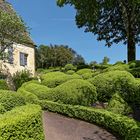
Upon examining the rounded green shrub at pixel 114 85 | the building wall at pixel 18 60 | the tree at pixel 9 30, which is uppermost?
the tree at pixel 9 30

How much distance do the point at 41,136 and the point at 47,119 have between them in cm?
529

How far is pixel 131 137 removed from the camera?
520 inches

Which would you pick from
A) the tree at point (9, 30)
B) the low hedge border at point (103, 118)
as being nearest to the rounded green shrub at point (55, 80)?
the low hedge border at point (103, 118)

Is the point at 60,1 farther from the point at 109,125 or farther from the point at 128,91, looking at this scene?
the point at 109,125

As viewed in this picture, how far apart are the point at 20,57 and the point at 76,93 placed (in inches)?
936

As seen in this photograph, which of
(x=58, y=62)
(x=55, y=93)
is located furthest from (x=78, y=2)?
(x=58, y=62)

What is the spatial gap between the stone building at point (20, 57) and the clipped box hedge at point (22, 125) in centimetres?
2627

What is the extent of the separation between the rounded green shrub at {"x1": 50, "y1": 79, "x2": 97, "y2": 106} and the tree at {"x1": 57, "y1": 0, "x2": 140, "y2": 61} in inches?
710

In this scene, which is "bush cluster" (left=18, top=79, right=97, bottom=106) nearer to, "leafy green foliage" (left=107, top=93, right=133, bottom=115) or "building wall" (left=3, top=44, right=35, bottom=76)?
"leafy green foliage" (left=107, top=93, right=133, bottom=115)

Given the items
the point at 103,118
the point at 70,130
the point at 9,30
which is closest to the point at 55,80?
the point at 103,118

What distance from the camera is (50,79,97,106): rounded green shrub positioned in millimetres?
18000

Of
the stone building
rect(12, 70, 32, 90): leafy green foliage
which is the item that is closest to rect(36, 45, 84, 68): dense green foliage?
the stone building

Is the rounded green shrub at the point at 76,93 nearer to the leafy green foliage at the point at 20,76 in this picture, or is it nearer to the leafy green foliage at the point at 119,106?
the leafy green foliage at the point at 119,106

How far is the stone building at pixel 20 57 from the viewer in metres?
38.7
